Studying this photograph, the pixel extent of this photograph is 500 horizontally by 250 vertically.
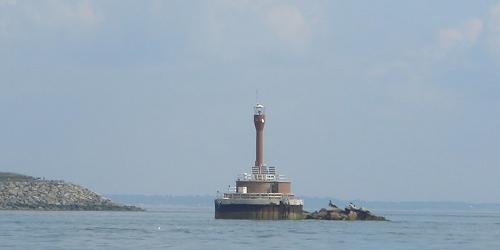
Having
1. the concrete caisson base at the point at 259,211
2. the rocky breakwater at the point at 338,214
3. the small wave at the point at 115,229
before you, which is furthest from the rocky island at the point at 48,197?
the small wave at the point at 115,229

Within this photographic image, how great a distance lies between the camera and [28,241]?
79.1 meters

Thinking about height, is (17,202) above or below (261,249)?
above

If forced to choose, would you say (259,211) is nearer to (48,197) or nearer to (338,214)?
(338,214)

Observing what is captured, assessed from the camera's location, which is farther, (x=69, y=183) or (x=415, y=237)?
(x=69, y=183)

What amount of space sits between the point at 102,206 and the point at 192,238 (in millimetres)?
83594

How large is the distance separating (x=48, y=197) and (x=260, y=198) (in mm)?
62467

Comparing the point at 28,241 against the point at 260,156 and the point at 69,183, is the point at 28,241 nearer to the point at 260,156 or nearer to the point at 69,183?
the point at 260,156

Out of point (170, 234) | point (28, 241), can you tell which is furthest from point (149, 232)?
point (28, 241)

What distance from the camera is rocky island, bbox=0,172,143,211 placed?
522ft

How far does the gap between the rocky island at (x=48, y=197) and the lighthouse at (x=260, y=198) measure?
184 ft

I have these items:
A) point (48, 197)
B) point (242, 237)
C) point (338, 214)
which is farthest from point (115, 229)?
point (48, 197)

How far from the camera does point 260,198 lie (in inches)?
4102

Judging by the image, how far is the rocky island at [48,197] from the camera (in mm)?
159000

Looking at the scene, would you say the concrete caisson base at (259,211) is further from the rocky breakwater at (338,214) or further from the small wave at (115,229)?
the small wave at (115,229)
